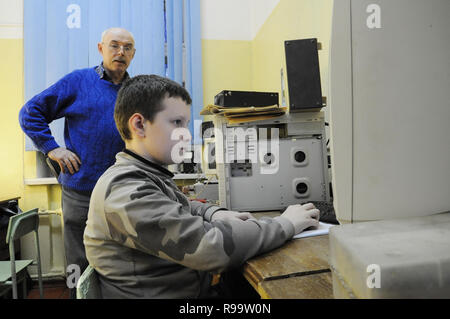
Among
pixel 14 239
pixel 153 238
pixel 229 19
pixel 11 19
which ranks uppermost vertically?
pixel 229 19

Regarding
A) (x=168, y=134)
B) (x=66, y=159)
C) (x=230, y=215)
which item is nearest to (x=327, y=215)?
(x=230, y=215)

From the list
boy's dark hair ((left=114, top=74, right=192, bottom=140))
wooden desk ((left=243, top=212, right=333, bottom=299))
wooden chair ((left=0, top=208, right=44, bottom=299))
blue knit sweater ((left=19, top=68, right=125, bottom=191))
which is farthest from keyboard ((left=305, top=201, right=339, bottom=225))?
wooden chair ((left=0, top=208, right=44, bottom=299))

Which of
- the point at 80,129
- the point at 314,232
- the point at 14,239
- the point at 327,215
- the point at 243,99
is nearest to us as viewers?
the point at 314,232

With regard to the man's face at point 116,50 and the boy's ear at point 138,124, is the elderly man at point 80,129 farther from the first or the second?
the boy's ear at point 138,124

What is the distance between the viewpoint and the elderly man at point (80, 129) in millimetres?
1440

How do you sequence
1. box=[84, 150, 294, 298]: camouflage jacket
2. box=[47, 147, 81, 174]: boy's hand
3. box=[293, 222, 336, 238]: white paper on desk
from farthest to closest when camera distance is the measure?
box=[47, 147, 81, 174]: boy's hand < box=[293, 222, 336, 238]: white paper on desk < box=[84, 150, 294, 298]: camouflage jacket

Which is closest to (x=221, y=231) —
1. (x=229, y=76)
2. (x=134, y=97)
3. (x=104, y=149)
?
(x=134, y=97)

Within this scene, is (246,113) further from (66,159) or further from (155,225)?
(66,159)

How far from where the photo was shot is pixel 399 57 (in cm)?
46

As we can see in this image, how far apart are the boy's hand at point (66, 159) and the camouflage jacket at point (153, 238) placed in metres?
0.84

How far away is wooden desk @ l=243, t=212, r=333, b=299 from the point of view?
0.46 meters

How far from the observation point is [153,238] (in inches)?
22.2

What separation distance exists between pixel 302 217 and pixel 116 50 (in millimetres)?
1263

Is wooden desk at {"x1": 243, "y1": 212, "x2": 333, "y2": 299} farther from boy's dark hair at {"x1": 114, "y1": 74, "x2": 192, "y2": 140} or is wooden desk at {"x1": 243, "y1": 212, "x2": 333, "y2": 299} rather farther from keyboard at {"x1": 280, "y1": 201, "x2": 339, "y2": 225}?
boy's dark hair at {"x1": 114, "y1": 74, "x2": 192, "y2": 140}
